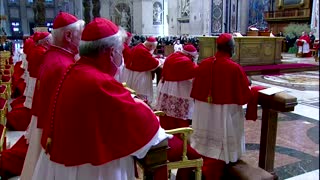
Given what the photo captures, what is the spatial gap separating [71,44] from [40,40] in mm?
1735

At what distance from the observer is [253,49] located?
12.9 meters

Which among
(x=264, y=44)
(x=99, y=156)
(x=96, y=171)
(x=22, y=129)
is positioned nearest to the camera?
(x=99, y=156)

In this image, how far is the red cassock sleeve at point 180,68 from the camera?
420cm

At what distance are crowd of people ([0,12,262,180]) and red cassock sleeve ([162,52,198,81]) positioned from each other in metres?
0.01

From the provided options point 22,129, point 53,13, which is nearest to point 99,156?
point 22,129

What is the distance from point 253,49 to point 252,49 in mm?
57

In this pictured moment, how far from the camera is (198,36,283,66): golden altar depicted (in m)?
12.6

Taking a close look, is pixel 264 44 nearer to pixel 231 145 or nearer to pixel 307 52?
pixel 307 52

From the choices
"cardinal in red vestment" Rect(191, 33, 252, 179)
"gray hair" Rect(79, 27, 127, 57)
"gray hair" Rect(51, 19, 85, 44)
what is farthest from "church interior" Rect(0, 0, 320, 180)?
"gray hair" Rect(51, 19, 85, 44)

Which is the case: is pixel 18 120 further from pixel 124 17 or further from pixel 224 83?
pixel 124 17

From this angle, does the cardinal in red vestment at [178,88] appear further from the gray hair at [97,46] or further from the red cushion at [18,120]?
the gray hair at [97,46]

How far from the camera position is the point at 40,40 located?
4.18 metres

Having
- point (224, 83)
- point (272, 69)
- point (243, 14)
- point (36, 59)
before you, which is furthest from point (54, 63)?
point (243, 14)

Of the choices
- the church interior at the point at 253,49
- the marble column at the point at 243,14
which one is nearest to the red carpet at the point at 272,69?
the church interior at the point at 253,49
